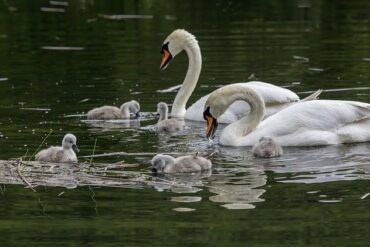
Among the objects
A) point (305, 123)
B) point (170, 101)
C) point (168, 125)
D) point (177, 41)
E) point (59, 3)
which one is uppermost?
point (177, 41)

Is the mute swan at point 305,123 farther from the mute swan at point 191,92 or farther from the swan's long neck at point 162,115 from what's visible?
the swan's long neck at point 162,115

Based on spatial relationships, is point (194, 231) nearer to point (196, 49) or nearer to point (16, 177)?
point (16, 177)

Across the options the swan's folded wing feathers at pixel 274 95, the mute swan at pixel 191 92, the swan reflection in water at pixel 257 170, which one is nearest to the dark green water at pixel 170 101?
the swan reflection in water at pixel 257 170

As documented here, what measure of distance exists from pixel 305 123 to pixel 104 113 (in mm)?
3241

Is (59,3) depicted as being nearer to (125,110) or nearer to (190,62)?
(190,62)

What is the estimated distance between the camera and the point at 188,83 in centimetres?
1881

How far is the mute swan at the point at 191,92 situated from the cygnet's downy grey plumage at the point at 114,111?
36.2 inches

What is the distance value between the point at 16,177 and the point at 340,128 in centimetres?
407

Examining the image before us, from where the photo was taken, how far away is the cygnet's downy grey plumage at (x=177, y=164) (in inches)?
511

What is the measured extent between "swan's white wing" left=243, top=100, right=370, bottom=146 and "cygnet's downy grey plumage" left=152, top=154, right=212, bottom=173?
2.02 meters

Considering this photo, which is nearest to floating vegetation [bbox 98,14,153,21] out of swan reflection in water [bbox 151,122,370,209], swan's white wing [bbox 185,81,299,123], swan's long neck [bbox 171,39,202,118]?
swan's long neck [bbox 171,39,202,118]

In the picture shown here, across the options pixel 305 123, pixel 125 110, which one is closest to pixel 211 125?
pixel 305 123

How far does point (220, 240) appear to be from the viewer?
396 inches

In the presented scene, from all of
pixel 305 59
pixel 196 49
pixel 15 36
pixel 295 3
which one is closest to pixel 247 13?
pixel 295 3
